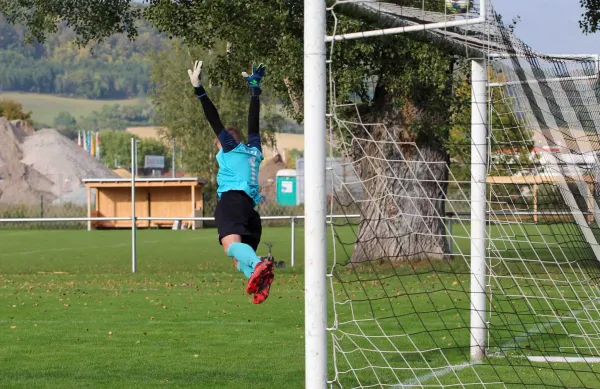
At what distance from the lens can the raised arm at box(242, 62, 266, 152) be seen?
8.73 metres

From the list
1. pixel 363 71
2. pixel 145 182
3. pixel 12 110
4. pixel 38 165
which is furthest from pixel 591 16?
pixel 12 110

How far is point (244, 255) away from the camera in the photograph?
8250 mm

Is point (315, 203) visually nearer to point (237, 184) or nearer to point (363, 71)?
point (237, 184)

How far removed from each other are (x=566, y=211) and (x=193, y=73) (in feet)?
12.9

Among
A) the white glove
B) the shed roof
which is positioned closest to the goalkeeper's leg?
the white glove

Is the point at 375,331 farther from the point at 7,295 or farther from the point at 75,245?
the point at 75,245

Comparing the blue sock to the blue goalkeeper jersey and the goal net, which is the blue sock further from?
the goal net

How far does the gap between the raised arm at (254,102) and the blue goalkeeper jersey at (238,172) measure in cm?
21

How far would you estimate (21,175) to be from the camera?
7894cm

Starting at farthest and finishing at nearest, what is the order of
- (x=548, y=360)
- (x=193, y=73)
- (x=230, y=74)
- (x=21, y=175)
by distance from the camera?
1. (x=21, y=175)
2. (x=230, y=74)
3. (x=548, y=360)
4. (x=193, y=73)

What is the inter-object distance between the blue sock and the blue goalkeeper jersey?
1.66 ft

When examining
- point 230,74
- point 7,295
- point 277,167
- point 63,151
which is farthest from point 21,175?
point 7,295

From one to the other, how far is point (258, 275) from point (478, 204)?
216 centimetres

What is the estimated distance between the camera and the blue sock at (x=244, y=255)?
816 centimetres
